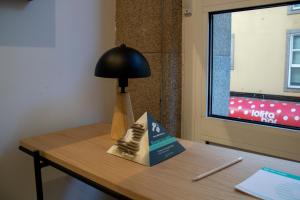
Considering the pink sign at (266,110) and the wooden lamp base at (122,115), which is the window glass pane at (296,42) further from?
the wooden lamp base at (122,115)

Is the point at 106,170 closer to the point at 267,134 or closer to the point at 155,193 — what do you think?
the point at 155,193

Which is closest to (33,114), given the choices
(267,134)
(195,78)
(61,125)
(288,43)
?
(61,125)

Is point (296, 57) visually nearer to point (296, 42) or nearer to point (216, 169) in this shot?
point (296, 42)

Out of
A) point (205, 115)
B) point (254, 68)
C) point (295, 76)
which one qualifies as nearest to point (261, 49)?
point (254, 68)

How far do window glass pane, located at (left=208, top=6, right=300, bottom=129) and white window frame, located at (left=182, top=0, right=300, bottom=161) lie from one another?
0.05 m

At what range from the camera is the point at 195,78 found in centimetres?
160

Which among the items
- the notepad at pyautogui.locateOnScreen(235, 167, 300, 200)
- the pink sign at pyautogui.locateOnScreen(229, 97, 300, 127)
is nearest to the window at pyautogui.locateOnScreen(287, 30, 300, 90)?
the pink sign at pyautogui.locateOnScreen(229, 97, 300, 127)

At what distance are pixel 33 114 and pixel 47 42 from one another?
0.38m

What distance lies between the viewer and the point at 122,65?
1.10 metres

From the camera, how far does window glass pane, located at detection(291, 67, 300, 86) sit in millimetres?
1288

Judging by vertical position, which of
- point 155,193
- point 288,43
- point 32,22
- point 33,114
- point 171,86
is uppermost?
point 32,22

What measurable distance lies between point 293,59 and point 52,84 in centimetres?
121

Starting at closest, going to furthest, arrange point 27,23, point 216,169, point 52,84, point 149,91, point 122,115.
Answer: point 216,169
point 122,115
point 27,23
point 52,84
point 149,91

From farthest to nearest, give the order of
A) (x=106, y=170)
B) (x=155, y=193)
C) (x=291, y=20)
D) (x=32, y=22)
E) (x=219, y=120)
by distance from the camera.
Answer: (x=219, y=120)
(x=32, y=22)
(x=291, y=20)
(x=106, y=170)
(x=155, y=193)
